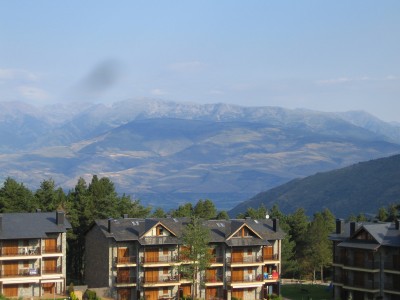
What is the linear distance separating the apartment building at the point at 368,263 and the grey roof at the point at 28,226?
30723 millimetres

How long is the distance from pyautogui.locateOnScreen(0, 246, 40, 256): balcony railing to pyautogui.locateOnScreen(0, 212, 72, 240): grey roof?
1.59m

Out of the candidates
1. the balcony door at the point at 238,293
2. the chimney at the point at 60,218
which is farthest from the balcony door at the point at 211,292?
the chimney at the point at 60,218

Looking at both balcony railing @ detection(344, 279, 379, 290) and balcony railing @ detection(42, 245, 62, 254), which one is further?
balcony railing @ detection(344, 279, 379, 290)

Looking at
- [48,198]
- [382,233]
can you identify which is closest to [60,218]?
[48,198]

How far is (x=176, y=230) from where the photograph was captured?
79.9 meters

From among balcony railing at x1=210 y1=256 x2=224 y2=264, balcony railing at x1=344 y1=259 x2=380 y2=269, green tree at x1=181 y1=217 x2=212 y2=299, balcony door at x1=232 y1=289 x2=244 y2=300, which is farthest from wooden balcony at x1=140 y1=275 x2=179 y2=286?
balcony railing at x1=344 y1=259 x2=380 y2=269

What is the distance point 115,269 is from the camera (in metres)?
76.9

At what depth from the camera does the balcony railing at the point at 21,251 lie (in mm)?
73894

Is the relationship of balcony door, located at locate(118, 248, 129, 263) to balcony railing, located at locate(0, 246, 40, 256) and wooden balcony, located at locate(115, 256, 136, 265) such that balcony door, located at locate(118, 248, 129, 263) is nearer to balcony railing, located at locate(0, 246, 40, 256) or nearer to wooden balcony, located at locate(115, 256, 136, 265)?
wooden balcony, located at locate(115, 256, 136, 265)

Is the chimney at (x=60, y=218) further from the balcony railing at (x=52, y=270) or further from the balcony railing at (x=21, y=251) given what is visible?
the balcony railing at (x=52, y=270)

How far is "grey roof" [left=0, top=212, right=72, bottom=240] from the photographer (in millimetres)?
74125

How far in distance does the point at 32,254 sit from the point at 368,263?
1398 inches

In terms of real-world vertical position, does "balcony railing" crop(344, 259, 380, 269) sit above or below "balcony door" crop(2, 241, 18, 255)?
below

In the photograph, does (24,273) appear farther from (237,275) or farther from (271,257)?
(271,257)
